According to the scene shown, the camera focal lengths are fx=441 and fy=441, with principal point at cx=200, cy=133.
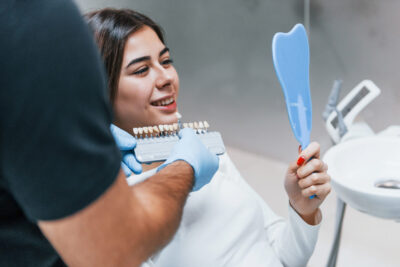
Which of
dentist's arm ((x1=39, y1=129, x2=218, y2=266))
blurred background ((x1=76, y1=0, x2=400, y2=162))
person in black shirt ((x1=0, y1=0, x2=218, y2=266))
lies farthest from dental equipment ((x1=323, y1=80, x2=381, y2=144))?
person in black shirt ((x1=0, y1=0, x2=218, y2=266))

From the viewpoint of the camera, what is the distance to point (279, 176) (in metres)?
2.79

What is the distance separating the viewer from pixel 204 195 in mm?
1241

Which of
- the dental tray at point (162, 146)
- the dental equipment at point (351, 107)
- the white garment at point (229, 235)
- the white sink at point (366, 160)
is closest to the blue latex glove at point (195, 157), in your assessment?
the dental tray at point (162, 146)

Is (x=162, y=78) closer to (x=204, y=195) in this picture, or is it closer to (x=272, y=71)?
(x=204, y=195)

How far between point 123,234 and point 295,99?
568mm

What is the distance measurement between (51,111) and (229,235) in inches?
31.8

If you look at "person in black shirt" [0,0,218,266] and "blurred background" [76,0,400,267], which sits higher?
"person in black shirt" [0,0,218,266]

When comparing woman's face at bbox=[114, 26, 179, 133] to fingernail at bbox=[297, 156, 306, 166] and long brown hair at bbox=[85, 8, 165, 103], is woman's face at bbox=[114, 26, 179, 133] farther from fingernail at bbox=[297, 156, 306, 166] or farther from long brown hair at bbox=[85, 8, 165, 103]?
fingernail at bbox=[297, 156, 306, 166]

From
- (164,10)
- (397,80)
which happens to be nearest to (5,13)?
(164,10)

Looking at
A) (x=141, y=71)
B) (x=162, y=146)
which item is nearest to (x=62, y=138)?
(x=162, y=146)

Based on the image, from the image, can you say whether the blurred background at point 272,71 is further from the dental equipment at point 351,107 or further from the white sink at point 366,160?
the white sink at point 366,160

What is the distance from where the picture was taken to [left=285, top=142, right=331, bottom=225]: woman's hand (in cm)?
106

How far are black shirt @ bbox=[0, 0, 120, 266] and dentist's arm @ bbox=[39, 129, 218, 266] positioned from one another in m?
0.02

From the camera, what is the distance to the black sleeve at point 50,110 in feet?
1.58
